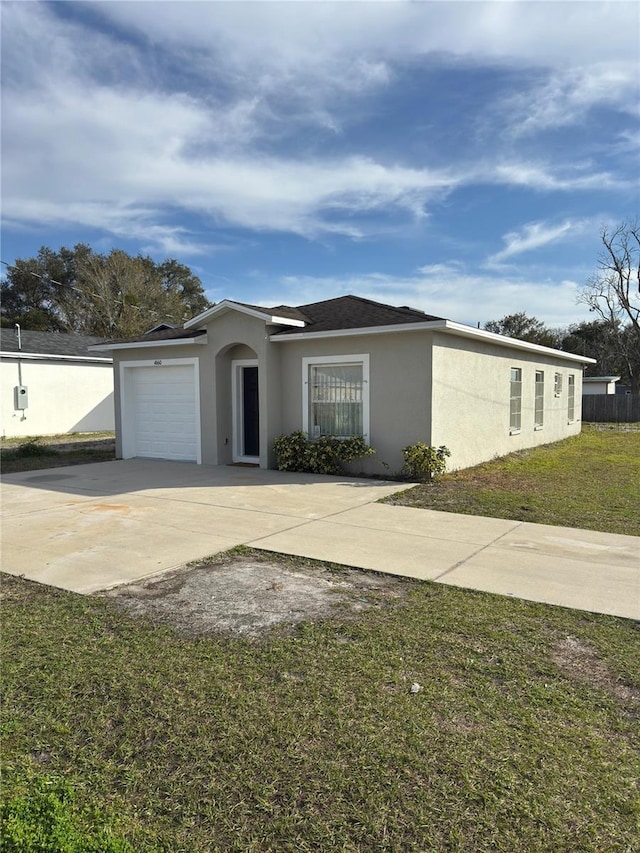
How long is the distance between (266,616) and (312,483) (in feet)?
20.0

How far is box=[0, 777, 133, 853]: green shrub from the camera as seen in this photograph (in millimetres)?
2088

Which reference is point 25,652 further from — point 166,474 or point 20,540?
point 166,474

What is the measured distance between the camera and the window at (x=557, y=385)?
18500 mm

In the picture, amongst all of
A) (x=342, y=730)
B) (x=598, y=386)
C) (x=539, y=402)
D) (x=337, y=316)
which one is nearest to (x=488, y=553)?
(x=342, y=730)

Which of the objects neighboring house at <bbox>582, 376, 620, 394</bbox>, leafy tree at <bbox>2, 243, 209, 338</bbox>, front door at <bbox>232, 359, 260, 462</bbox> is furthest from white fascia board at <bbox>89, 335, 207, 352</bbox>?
neighboring house at <bbox>582, 376, 620, 394</bbox>

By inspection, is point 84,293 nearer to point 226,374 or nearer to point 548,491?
point 226,374

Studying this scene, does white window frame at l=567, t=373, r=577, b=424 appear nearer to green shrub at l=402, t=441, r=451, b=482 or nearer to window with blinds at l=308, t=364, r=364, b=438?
Answer: green shrub at l=402, t=441, r=451, b=482

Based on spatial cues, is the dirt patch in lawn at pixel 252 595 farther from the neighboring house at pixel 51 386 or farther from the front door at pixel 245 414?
the neighboring house at pixel 51 386

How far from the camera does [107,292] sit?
38.8 metres

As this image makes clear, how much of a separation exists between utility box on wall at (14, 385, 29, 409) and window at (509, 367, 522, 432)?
53.7ft

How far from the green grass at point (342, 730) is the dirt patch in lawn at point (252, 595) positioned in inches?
8.1

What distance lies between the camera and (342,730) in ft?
9.21

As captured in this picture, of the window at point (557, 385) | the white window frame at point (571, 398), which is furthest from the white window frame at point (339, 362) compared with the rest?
the white window frame at point (571, 398)

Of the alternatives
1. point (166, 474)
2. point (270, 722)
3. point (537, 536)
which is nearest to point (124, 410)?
point (166, 474)
